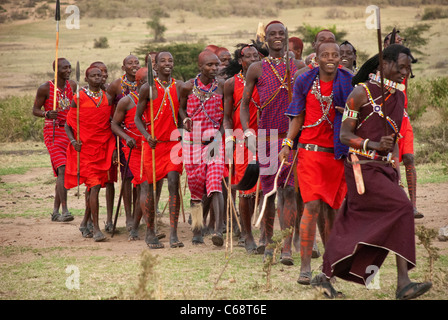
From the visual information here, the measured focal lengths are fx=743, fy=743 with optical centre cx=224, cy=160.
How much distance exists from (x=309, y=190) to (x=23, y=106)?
1832 centimetres

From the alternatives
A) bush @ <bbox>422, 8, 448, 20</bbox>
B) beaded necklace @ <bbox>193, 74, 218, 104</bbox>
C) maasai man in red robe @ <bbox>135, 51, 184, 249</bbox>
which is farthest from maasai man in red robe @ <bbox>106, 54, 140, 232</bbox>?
bush @ <bbox>422, 8, 448, 20</bbox>

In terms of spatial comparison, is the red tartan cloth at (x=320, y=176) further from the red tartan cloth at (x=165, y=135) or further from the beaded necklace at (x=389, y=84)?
the red tartan cloth at (x=165, y=135)

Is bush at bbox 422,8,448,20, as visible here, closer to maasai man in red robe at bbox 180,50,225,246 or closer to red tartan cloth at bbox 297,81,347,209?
maasai man in red robe at bbox 180,50,225,246

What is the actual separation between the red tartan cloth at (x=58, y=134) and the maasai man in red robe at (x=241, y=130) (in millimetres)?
3184

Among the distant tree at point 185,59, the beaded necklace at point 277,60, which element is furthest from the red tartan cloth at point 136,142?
the distant tree at point 185,59

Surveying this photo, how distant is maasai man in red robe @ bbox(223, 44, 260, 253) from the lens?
8219 mm

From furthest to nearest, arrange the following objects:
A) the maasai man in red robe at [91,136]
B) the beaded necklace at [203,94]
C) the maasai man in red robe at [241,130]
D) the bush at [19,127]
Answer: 1. the bush at [19,127]
2. the maasai man in red robe at [91,136]
3. the beaded necklace at [203,94]
4. the maasai man in red robe at [241,130]

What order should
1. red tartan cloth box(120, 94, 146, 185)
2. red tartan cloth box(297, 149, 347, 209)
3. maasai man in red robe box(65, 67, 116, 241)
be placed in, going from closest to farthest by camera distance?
red tartan cloth box(297, 149, 347, 209) < red tartan cloth box(120, 94, 146, 185) < maasai man in red robe box(65, 67, 116, 241)

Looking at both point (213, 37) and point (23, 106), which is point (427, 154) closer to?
point (23, 106)

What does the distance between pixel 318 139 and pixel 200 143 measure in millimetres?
2550

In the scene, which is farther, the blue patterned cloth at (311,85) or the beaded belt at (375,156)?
the blue patterned cloth at (311,85)

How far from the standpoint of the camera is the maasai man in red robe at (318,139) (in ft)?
21.3

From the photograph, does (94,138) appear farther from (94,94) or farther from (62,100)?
(62,100)

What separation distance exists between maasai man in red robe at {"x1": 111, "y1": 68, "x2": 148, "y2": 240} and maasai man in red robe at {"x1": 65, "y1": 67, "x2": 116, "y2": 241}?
0.43 metres
